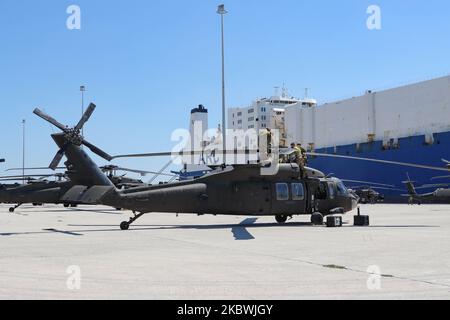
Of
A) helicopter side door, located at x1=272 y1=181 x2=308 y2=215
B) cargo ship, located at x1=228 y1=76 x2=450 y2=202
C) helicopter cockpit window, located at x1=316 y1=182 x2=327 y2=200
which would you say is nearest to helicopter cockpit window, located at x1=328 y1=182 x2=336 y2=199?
helicopter cockpit window, located at x1=316 y1=182 x2=327 y2=200

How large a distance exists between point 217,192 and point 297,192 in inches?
137

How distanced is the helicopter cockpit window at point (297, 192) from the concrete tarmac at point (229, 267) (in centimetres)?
479

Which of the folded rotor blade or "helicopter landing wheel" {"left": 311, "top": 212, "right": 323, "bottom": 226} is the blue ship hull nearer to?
"helicopter landing wheel" {"left": 311, "top": 212, "right": 323, "bottom": 226}

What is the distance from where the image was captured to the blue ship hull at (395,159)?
64.8 m

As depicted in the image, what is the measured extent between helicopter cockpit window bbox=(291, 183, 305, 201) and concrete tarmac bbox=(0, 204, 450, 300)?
189 inches

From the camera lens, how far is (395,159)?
70.6 meters

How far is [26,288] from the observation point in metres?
7.71

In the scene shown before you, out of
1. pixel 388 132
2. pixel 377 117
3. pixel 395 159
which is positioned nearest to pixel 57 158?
pixel 395 159

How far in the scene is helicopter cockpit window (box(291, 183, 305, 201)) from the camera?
21344 mm

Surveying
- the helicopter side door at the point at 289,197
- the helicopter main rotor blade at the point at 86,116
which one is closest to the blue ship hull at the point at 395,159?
the helicopter side door at the point at 289,197

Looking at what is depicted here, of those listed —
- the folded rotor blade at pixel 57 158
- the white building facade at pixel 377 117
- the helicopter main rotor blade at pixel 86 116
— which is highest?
the white building facade at pixel 377 117

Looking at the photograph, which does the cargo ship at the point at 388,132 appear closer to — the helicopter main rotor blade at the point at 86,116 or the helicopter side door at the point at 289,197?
the helicopter side door at the point at 289,197

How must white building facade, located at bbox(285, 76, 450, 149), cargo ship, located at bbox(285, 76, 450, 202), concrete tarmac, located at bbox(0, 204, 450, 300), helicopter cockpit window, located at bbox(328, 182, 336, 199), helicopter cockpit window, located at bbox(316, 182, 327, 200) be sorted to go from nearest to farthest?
concrete tarmac, located at bbox(0, 204, 450, 300) < helicopter cockpit window, located at bbox(316, 182, 327, 200) < helicopter cockpit window, located at bbox(328, 182, 336, 199) < cargo ship, located at bbox(285, 76, 450, 202) < white building facade, located at bbox(285, 76, 450, 149)

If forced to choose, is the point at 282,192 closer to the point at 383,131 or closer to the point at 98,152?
the point at 98,152
